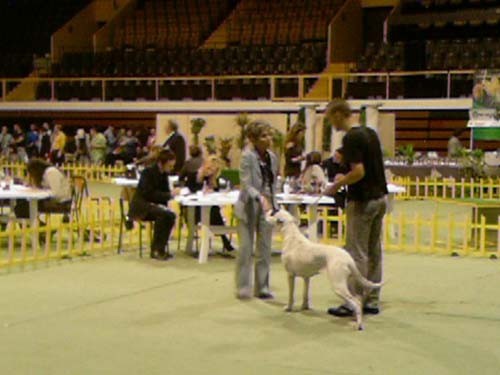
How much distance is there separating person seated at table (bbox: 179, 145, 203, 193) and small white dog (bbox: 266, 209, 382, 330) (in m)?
3.02

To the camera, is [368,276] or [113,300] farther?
[113,300]

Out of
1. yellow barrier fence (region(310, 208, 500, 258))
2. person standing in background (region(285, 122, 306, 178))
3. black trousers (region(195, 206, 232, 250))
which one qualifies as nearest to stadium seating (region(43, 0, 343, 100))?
person standing in background (region(285, 122, 306, 178))

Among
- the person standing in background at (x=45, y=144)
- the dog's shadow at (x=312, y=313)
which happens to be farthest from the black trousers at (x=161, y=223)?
the person standing in background at (x=45, y=144)

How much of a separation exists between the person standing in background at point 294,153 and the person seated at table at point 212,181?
3.31ft

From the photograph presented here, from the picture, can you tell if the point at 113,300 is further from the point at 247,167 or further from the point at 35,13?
the point at 35,13

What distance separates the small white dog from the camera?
6.34 meters

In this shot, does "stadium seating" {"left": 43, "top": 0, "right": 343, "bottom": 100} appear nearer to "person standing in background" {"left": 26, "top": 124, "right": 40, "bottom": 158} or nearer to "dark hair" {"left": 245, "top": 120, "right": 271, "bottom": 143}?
"person standing in background" {"left": 26, "top": 124, "right": 40, "bottom": 158}

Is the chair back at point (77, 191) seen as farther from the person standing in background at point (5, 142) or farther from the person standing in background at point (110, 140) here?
the person standing in background at point (5, 142)

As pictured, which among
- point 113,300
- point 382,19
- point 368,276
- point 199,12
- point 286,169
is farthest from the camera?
point 199,12

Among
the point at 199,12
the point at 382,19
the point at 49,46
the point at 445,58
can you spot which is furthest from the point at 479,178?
the point at 49,46

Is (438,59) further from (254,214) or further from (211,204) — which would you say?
(254,214)

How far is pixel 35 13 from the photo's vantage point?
1195 inches

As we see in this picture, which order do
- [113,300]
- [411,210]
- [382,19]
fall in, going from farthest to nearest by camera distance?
1. [382,19]
2. [411,210]
3. [113,300]

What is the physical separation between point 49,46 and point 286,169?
1976 centimetres
